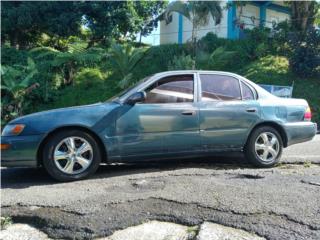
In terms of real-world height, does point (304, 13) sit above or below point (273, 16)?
below

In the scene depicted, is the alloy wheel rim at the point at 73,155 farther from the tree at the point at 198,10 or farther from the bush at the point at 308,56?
the tree at the point at 198,10

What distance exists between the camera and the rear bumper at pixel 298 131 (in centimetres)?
626

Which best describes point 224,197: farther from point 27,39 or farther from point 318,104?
point 27,39

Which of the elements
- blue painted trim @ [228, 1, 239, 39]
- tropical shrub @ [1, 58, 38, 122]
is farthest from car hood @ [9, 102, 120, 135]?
blue painted trim @ [228, 1, 239, 39]

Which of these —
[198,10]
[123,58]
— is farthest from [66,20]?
[198,10]

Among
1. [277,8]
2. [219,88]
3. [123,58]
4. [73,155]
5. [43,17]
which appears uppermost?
[277,8]

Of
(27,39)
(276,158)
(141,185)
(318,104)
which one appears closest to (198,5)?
(318,104)

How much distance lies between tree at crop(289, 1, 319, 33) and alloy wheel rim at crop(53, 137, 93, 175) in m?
14.7

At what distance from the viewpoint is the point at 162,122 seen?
18.4 feet

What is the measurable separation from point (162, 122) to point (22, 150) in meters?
1.81

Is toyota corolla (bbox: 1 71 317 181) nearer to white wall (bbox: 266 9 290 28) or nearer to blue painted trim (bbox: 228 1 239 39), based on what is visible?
blue painted trim (bbox: 228 1 239 39)

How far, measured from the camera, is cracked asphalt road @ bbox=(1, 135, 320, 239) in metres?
3.67

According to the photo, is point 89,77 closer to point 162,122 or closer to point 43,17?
point 43,17

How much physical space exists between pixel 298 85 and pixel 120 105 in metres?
11.1
